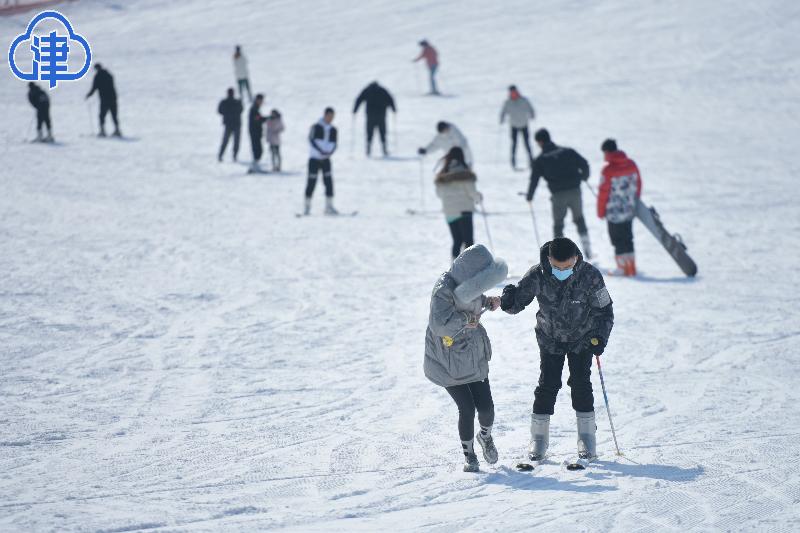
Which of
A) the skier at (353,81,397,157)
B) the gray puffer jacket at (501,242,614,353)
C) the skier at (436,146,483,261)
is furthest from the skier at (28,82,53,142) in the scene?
the gray puffer jacket at (501,242,614,353)

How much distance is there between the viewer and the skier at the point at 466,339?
6020mm

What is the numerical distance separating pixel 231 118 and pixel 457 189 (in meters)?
9.82

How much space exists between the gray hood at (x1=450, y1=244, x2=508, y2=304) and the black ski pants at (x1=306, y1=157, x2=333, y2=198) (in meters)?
9.59

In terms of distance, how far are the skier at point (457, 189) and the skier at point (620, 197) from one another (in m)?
1.53

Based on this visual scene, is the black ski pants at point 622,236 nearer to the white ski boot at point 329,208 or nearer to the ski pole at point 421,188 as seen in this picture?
the ski pole at point 421,188

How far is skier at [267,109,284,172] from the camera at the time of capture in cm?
1944

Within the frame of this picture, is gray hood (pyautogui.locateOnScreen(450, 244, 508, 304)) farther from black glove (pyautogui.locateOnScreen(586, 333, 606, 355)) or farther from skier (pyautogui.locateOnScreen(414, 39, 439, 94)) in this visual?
skier (pyautogui.locateOnScreen(414, 39, 439, 94))

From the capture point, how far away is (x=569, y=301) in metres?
6.29

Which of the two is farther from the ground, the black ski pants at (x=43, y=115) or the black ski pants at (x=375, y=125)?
the black ski pants at (x=43, y=115)

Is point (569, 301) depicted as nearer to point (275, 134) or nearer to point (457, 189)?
point (457, 189)

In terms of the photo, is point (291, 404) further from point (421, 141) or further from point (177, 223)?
point (421, 141)

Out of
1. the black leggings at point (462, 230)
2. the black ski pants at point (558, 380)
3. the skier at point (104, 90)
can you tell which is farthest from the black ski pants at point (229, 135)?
the black ski pants at point (558, 380)

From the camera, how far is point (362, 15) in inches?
1344

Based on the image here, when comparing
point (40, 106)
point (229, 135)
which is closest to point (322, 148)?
point (229, 135)
